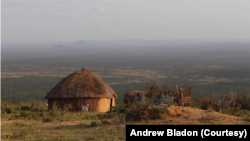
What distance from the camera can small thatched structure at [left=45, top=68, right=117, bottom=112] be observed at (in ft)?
52.8

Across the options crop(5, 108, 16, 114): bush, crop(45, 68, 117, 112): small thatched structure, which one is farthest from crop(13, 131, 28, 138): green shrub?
crop(45, 68, 117, 112): small thatched structure

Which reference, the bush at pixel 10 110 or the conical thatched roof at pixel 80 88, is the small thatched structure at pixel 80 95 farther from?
the bush at pixel 10 110

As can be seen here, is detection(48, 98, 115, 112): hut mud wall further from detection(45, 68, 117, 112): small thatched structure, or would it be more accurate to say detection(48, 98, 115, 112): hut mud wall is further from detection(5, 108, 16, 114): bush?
detection(5, 108, 16, 114): bush

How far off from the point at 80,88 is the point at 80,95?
0.48 meters

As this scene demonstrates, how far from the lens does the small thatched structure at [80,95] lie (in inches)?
634

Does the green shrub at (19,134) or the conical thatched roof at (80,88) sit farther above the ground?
the conical thatched roof at (80,88)

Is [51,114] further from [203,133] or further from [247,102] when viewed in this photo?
[247,102]

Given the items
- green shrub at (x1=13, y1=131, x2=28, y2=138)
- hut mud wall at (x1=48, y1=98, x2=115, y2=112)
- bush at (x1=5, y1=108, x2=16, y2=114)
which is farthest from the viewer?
hut mud wall at (x1=48, y1=98, x2=115, y2=112)

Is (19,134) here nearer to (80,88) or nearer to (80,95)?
(80,95)

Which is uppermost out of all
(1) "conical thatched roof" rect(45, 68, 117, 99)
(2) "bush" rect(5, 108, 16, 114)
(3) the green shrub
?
(1) "conical thatched roof" rect(45, 68, 117, 99)

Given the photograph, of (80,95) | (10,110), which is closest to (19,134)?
(10,110)

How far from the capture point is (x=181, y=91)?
621 inches

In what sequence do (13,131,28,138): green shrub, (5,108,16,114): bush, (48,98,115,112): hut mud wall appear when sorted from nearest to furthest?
(13,131,28,138): green shrub → (5,108,16,114): bush → (48,98,115,112): hut mud wall

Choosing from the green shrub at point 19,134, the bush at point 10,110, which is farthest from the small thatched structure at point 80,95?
the green shrub at point 19,134
